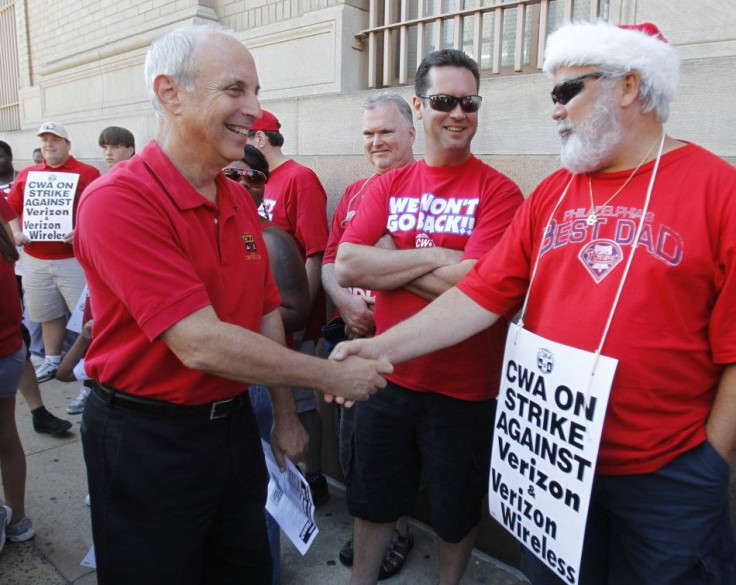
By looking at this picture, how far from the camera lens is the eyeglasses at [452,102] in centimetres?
249

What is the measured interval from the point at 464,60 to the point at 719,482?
1861mm

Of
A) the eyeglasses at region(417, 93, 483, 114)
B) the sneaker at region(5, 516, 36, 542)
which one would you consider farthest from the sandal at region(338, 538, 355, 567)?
the eyeglasses at region(417, 93, 483, 114)

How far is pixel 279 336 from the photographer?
7.36ft

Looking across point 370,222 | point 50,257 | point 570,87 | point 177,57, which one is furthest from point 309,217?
point 50,257

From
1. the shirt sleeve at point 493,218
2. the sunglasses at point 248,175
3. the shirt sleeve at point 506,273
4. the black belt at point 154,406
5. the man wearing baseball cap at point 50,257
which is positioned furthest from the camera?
the man wearing baseball cap at point 50,257

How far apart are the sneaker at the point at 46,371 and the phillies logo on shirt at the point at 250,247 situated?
4.37m

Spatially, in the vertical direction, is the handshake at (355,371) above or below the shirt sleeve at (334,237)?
below

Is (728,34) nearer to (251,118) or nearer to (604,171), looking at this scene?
(604,171)

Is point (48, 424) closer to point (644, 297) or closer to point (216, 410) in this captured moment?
point (216, 410)

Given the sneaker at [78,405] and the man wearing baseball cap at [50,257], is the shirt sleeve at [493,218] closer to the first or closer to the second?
the sneaker at [78,405]

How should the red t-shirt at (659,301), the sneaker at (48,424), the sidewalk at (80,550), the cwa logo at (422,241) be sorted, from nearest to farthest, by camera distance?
the red t-shirt at (659,301)
the cwa logo at (422,241)
the sidewalk at (80,550)
the sneaker at (48,424)

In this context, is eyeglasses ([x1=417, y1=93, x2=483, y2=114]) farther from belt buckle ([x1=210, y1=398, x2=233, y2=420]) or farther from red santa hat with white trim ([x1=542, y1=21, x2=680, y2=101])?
belt buckle ([x1=210, y1=398, x2=233, y2=420])

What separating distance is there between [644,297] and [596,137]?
493 mm

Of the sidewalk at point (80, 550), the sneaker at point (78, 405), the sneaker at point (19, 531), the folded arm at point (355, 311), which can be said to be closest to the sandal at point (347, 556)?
the sidewalk at point (80, 550)
